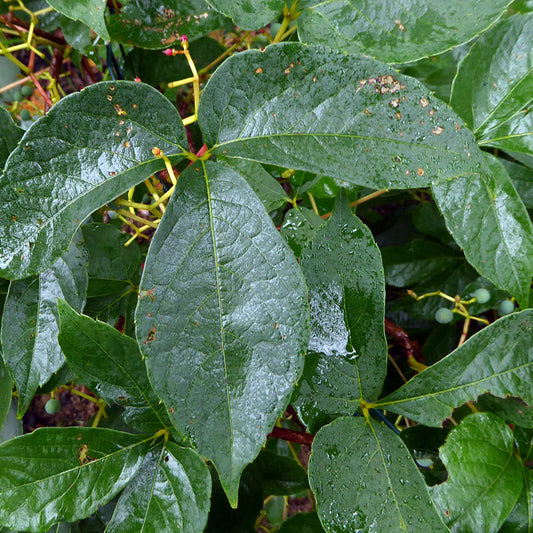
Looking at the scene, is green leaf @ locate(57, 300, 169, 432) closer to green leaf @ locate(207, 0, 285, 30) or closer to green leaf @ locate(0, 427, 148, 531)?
green leaf @ locate(0, 427, 148, 531)

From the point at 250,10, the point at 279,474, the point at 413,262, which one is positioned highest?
the point at 250,10

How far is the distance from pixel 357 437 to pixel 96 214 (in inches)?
20.7

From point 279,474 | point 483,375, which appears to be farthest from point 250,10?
point 279,474

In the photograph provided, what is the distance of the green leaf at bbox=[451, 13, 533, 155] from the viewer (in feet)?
2.32

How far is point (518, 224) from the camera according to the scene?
71 cm

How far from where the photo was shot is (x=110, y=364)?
61cm

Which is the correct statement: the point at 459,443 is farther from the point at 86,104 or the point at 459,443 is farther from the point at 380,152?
the point at 86,104

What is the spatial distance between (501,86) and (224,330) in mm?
594

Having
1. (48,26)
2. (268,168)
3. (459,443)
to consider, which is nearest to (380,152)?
(268,168)

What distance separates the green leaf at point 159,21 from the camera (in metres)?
0.68

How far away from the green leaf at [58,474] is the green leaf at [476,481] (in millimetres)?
424

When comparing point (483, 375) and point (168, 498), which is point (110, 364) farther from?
point (483, 375)

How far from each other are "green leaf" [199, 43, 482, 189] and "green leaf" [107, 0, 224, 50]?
22cm

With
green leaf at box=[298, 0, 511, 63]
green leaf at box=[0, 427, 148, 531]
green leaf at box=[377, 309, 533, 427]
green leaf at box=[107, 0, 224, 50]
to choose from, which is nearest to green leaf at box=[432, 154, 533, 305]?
green leaf at box=[377, 309, 533, 427]
